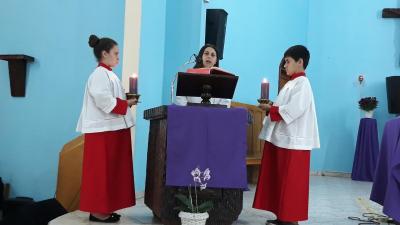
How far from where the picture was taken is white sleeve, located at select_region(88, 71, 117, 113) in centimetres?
345

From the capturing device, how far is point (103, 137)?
11.6ft

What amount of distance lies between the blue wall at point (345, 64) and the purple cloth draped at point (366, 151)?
0.58m

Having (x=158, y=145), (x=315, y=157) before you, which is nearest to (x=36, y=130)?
(x=158, y=145)

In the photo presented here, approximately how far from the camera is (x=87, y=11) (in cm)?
492

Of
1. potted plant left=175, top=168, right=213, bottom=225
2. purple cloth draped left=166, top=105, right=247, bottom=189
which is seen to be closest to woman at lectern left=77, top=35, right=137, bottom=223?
purple cloth draped left=166, top=105, right=247, bottom=189

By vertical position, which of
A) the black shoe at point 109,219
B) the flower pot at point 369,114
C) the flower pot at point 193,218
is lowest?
the black shoe at point 109,219

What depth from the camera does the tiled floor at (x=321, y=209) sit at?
3785mm

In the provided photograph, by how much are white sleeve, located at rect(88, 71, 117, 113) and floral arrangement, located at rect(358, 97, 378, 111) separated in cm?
619

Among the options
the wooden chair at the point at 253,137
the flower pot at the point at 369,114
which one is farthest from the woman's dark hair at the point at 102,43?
the flower pot at the point at 369,114

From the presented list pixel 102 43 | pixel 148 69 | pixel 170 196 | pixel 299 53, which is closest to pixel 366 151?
pixel 148 69

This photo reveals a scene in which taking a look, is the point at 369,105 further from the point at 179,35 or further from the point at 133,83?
the point at 133,83

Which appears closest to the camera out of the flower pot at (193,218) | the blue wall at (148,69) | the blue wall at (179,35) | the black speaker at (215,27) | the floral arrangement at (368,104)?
the flower pot at (193,218)

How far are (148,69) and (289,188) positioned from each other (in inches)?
101

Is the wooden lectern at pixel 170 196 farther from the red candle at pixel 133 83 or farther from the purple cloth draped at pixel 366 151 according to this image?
the purple cloth draped at pixel 366 151
